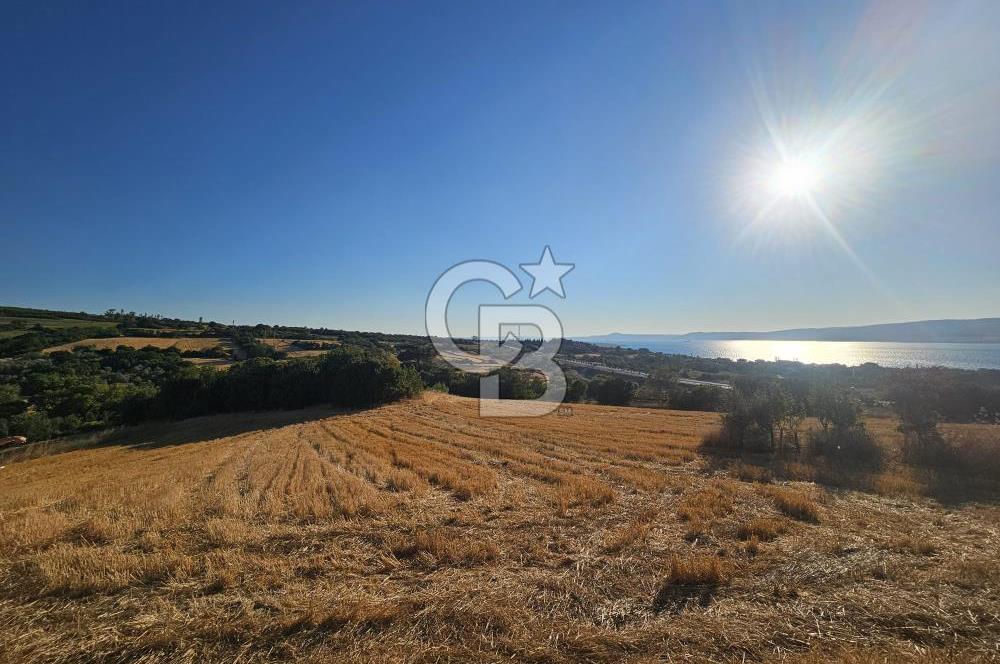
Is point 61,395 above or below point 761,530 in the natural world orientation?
below

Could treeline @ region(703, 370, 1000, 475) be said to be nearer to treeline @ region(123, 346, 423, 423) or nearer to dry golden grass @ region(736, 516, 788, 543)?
dry golden grass @ region(736, 516, 788, 543)

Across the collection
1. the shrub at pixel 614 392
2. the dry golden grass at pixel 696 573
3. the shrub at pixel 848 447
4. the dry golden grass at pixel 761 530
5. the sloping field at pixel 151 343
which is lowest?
the shrub at pixel 614 392

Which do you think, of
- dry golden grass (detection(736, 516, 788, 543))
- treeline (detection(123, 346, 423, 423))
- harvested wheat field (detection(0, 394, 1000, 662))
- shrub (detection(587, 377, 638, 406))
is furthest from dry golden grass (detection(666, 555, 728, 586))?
shrub (detection(587, 377, 638, 406))

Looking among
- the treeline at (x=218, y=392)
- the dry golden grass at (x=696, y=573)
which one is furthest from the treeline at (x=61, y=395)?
the dry golden grass at (x=696, y=573)

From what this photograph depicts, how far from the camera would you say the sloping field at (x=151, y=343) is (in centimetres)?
6938

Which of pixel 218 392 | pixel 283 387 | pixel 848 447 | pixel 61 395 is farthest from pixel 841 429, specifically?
pixel 61 395

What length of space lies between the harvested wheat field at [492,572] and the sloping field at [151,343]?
82.0 metres

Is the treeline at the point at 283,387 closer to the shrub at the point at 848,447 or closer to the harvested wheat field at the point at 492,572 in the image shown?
the harvested wheat field at the point at 492,572

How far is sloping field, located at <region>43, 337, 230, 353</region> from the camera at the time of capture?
6938 cm

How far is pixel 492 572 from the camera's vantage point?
6.24 m

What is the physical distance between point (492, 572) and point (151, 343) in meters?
98.6

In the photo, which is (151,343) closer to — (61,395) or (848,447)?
(61,395)

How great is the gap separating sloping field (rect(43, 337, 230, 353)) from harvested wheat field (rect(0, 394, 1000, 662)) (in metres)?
82.0

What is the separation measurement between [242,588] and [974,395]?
1511 inches
